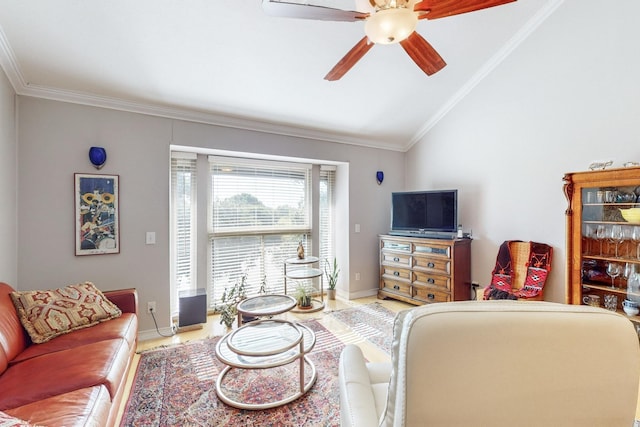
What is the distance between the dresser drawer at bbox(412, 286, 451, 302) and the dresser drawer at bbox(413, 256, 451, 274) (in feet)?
0.85

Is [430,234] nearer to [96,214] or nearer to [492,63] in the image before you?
[492,63]

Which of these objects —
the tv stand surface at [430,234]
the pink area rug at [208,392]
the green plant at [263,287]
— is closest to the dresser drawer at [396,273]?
the tv stand surface at [430,234]

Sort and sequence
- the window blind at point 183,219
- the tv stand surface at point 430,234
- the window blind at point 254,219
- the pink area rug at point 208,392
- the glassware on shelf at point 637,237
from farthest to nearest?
the window blind at point 254,219
the tv stand surface at point 430,234
the window blind at point 183,219
the glassware on shelf at point 637,237
the pink area rug at point 208,392

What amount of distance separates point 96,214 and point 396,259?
3.53 metres

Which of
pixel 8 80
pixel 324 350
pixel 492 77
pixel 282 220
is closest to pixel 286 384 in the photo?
Answer: pixel 324 350

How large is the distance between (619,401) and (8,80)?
13.0 ft

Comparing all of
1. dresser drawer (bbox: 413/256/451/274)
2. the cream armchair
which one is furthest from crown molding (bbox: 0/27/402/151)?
the cream armchair

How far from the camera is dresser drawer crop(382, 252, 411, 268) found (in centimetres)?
395

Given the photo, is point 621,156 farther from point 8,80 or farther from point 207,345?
point 8,80

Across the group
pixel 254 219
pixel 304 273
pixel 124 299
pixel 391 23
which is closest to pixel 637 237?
pixel 391 23

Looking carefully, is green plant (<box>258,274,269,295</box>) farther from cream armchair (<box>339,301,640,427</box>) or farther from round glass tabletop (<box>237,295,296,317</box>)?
cream armchair (<box>339,301,640,427</box>)

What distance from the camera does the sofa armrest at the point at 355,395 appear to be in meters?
1.00

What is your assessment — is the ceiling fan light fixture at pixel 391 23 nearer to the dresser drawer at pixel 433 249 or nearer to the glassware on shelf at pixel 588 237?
the glassware on shelf at pixel 588 237

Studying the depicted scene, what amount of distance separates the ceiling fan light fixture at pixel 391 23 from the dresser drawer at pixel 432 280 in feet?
9.37
